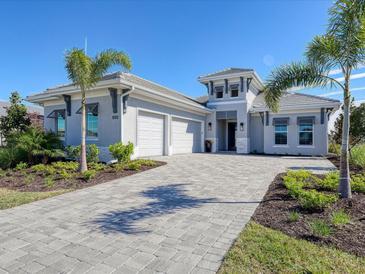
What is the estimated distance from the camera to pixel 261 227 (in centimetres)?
390

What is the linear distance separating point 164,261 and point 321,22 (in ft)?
22.0

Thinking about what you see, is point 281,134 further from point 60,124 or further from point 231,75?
point 60,124

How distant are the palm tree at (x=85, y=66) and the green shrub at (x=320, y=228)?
26.7 ft

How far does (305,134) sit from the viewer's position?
16.8 metres

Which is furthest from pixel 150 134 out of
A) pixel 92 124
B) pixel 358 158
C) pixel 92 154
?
pixel 358 158

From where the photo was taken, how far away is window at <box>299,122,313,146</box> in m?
16.6

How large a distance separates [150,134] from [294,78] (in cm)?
917

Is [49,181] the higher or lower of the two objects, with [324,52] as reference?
lower

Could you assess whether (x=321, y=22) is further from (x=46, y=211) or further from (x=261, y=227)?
(x=46, y=211)

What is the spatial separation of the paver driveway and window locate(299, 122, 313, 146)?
39.0 ft

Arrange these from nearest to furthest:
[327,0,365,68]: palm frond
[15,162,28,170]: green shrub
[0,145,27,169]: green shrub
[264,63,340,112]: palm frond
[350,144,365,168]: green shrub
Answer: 1. [327,0,365,68]: palm frond
2. [264,63,340,112]: palm frond
3. [350,144,365,168]: green shrub
4. [15,162,28,170]: green shrub
5. [0,145,27,169]: green shrub

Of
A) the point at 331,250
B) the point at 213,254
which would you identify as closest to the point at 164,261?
the point at 213,254

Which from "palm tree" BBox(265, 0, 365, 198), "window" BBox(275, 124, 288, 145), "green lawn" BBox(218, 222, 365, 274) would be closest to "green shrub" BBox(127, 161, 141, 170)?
"palm tree" BBox(265, 0, 365, 198)

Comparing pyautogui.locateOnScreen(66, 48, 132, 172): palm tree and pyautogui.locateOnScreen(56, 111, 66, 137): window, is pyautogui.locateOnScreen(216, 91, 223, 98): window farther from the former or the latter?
pyautogui.locateOnScreen(56, 111, 66, 137): window
